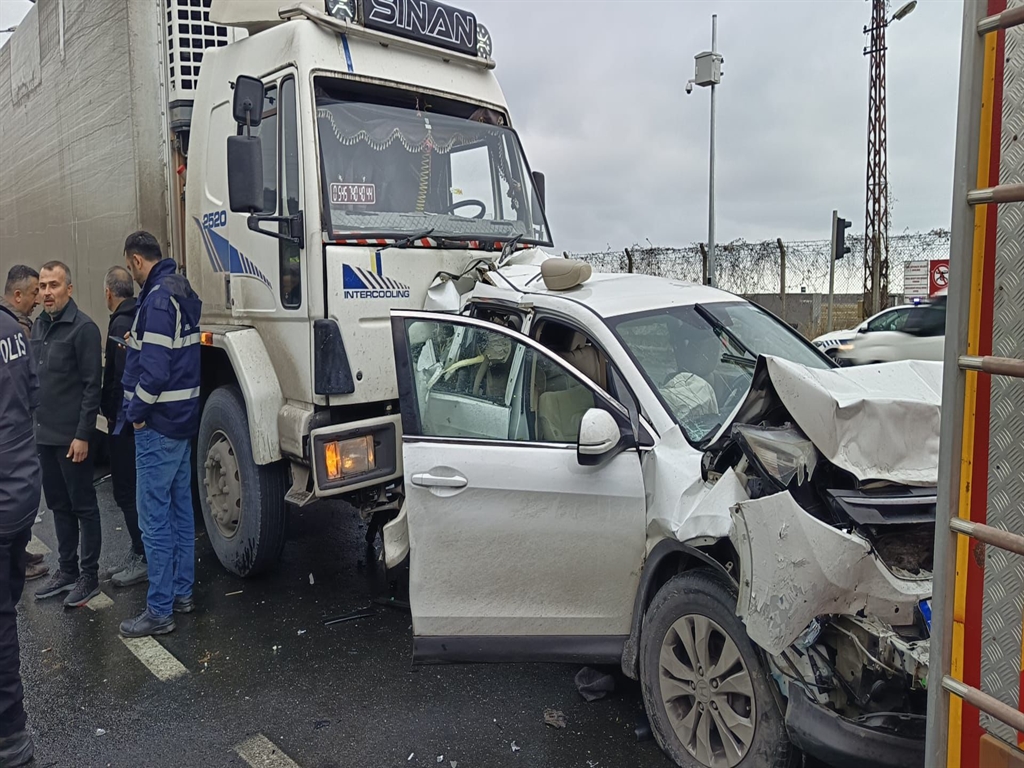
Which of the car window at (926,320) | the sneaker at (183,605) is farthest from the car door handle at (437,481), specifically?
the car window at (926,320)

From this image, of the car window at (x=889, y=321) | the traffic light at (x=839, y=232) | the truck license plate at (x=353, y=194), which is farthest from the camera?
the car window at (x=889, y=321)

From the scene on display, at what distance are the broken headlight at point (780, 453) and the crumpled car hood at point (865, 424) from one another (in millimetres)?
51

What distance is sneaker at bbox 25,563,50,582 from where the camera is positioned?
5268 mm

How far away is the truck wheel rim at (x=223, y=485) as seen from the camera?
5.01m

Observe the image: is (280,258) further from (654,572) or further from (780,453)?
(780,453)

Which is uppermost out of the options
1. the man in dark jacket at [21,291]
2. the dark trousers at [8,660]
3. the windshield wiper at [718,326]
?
the man in dark jacket at [21,291]

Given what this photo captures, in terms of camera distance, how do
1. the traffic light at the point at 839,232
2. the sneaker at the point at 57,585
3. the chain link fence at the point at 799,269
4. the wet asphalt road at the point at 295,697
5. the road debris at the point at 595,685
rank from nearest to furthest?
1. the wet asphalt road at the point at 295,697
2. the road debris at the point at 595,685
3. the sneaker at the point at 57,585
4. the traffic light at the point at 839,232
5. the chain link fence at the point at 799,269

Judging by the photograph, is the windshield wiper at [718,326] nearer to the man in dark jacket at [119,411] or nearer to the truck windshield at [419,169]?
the truck windshield at [419,169]

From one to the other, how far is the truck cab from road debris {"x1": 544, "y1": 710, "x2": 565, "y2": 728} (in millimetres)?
1451

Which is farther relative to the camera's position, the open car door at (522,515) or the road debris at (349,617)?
the road debris at (349,617)

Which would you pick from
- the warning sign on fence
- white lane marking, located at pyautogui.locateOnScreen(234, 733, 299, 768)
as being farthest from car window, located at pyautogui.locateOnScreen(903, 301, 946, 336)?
white lane marking, located at pyautogui.locateOnScreen(234, 733, 299, 768)

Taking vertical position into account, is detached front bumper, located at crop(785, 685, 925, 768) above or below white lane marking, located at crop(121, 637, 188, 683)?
above

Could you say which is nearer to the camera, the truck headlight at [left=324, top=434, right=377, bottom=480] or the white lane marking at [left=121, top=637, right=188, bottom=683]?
the white lane marking at [left=121, top=637, right=188, bottom=683]

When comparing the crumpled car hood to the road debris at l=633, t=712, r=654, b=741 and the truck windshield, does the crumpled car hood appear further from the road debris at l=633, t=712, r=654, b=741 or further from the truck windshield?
the truck windshield
